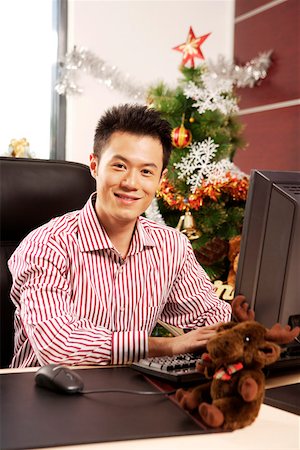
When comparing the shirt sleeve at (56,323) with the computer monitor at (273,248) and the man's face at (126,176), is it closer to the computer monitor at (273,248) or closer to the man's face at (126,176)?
the man's face at (126,176)

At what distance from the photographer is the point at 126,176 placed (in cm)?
141

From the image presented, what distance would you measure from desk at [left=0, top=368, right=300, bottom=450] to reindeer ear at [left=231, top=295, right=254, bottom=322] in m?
0.14

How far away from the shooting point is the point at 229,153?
7.31 feet

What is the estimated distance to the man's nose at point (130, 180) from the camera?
55.3 inches

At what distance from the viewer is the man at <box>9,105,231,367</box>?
1.25 metres

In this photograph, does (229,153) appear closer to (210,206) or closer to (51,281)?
(210,206)

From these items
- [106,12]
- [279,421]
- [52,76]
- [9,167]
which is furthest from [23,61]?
[279,421]

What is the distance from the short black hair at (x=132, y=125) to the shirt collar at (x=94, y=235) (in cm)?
15

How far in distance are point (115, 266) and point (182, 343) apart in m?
0.33

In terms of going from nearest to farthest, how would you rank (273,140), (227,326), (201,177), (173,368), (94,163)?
(227,326), (173,368), (94,163), (201,177), (273,140)

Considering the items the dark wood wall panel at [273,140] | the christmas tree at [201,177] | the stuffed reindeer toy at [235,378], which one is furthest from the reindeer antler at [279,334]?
the dark wood wall panel at [273,140]

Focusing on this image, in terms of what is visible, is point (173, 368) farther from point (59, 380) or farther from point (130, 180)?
point (130, 180)

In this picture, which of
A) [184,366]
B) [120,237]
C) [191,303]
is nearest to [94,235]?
[120,237]

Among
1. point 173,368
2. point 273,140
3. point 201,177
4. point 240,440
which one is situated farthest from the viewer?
point 273,140
